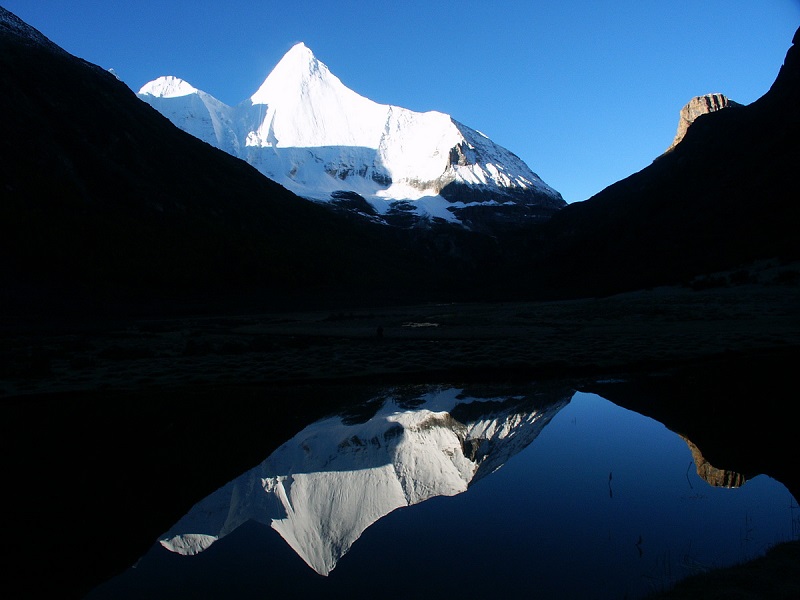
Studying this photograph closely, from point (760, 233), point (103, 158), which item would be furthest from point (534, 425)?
point (103, 158)

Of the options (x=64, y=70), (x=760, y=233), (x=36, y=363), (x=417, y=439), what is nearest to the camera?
(x=417, y=439)

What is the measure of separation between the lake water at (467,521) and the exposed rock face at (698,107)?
166616 mm

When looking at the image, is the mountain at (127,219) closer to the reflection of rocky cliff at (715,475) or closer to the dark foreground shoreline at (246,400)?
the dark foreground shoreline at (246,400)

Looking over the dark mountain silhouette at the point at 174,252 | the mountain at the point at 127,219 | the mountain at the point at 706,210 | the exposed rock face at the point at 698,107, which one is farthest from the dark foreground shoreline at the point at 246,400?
the exposed rock face at the point at 698,107

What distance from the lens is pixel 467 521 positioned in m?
7.73

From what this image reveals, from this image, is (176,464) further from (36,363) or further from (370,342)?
(370,342)

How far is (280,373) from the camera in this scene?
20562mm

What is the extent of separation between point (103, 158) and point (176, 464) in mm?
128578

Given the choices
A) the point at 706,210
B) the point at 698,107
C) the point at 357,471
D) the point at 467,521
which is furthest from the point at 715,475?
the point at 698,107

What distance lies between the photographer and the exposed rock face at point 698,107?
156 metres

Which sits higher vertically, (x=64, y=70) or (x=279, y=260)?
(x=64, y=70)

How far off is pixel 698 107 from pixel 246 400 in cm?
17867

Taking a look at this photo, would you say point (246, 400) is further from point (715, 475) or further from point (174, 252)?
point (174, 252)

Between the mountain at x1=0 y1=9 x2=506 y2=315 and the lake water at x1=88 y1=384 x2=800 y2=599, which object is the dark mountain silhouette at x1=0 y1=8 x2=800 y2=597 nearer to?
the mountain at x1=0 y1=9 x2=506 y2=315
